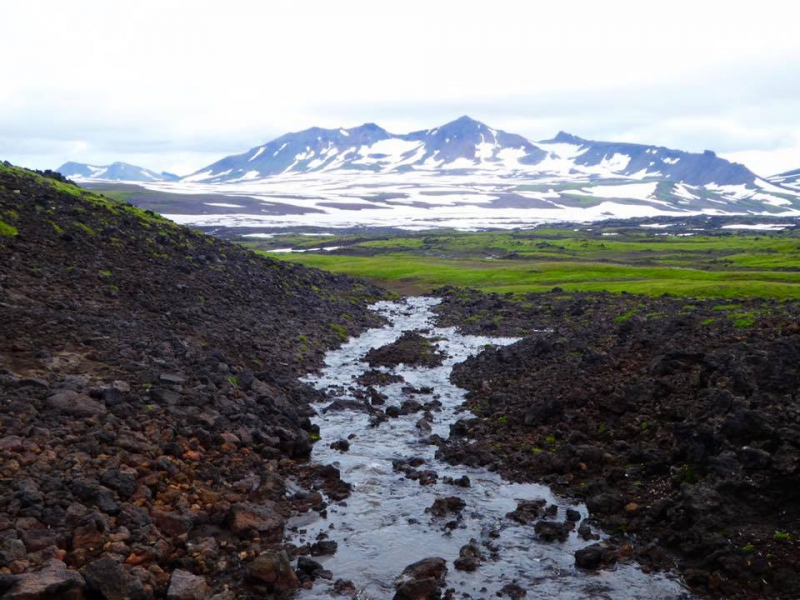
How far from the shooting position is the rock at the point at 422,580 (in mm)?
17672

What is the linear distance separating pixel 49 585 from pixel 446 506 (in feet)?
41.7

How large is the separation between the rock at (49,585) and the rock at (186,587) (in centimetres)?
216

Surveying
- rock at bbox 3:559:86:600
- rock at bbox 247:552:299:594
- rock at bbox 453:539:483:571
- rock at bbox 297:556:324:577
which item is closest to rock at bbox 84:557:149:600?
rock at bbox 3:559:86:600

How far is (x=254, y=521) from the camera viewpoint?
69.5ft

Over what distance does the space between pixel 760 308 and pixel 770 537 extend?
37.1 meters

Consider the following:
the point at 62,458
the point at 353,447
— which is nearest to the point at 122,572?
the point at 62,458

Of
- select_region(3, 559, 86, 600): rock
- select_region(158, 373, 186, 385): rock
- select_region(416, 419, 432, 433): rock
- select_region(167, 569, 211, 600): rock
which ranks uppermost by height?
select_region(158, 373, 186, 385): rock

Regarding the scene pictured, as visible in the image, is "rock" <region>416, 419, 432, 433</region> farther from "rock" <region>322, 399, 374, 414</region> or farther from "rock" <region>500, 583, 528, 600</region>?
"rock" <region>500, 583, 528, 600</region>

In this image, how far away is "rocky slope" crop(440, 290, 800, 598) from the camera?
1942 centimetres

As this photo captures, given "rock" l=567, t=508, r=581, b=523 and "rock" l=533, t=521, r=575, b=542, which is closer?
"rock" l=533, t=521, r=575, b=542

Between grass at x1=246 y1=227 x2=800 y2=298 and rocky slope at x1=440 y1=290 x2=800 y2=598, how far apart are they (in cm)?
1092

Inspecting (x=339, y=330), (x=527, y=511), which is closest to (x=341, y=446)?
(x=527, y=511)

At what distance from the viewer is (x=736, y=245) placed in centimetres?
15738

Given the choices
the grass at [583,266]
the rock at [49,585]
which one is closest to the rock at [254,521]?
the rock at [49,585]
